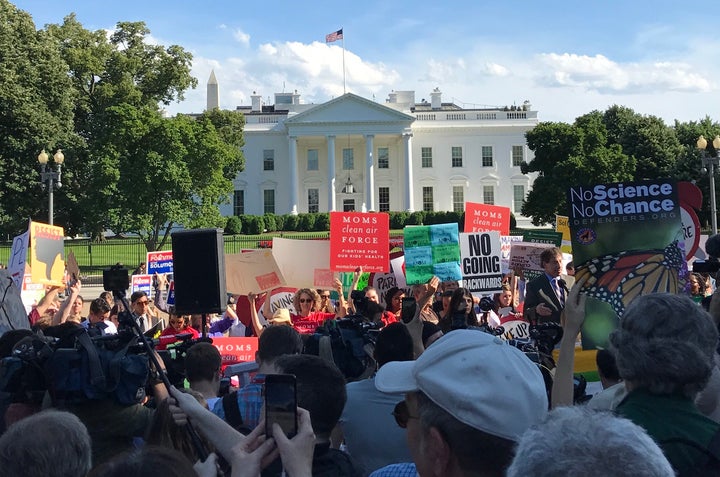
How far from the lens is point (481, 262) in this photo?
1184cm

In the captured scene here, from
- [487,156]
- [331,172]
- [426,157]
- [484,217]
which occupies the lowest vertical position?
[484,217]

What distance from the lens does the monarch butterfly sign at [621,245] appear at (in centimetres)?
520

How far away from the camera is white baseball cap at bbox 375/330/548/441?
6.27 feet

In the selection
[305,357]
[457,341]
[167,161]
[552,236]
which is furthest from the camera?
[167,161]

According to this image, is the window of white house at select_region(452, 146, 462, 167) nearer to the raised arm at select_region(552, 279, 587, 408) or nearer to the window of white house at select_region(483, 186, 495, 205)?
the window of white house at select_region(483, 186, 495, 205)

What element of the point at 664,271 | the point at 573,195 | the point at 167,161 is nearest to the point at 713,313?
the point at 664,271

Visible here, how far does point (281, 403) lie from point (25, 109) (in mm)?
36095

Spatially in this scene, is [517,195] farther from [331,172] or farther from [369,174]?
[331,172]

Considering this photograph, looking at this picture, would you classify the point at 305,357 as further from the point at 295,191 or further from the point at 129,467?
the point at 295,191

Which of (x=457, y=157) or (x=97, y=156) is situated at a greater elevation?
(x=457, y=157)

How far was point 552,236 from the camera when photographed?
1270 cm

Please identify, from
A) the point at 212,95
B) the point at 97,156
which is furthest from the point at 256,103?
the point at 97,156

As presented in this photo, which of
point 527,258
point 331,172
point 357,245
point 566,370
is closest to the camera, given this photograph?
point 566,370

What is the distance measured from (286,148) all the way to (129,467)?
74785 millimetres
